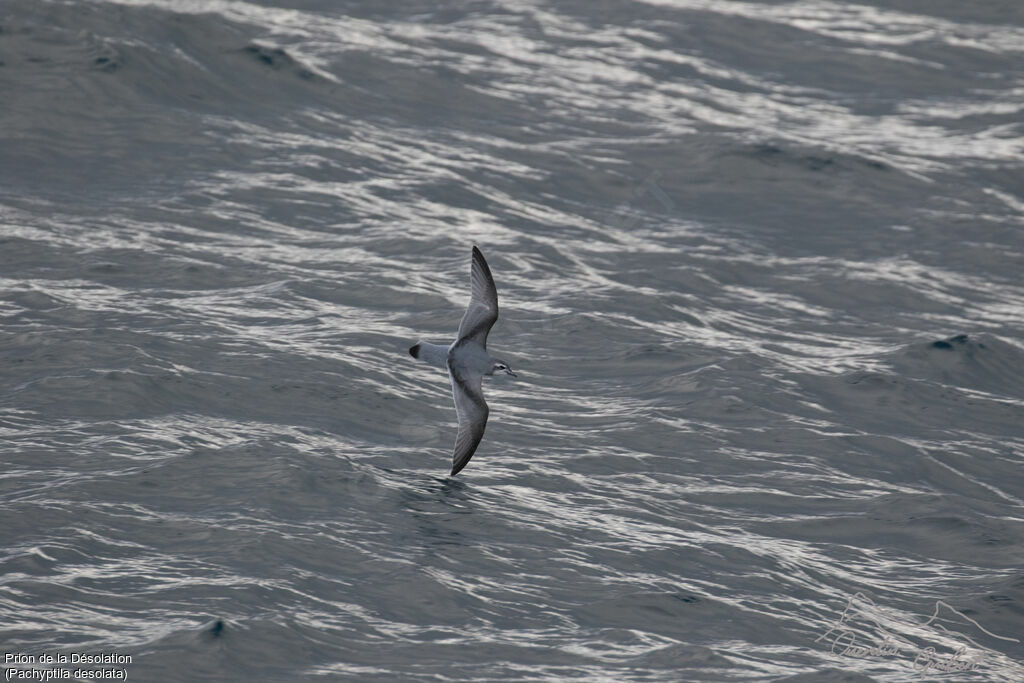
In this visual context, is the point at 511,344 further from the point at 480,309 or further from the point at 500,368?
the point at 500,368

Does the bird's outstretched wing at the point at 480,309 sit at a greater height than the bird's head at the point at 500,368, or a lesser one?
greater

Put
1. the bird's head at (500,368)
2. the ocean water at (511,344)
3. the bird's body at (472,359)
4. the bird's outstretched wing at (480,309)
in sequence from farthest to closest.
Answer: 1. the bird's outstretched wing at (480,309)
2. the bird's body at (472,359)
3. the bird's head at (500,368)
4. the ocean water at (511,344)

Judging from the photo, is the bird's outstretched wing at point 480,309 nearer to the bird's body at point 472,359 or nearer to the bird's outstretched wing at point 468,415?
the bird's body at point 472,359

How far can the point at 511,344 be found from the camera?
1577 centimetres

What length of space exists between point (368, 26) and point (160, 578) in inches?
689

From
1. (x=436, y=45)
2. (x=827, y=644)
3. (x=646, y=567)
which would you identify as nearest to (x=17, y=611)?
(x=646, y=567)

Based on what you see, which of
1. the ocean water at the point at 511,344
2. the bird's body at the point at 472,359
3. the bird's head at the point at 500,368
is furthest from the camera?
the bird's body at the point at 472,359

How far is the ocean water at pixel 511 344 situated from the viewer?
10.3m

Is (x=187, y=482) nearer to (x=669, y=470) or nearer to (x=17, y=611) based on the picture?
(x=17, y=611)

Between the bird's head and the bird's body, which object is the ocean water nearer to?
the bird's body

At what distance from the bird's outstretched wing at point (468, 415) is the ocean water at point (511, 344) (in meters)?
0.44

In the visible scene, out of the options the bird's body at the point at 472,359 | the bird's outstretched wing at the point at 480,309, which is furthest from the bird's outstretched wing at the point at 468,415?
the bird's outstretched wing at the point at 480,309

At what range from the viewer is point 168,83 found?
2117 cm

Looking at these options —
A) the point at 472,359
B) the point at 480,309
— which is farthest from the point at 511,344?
the point at 472,359
